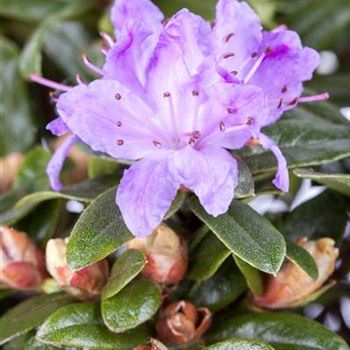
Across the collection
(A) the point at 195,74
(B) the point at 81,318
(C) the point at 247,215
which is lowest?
(B) the point at 81,318

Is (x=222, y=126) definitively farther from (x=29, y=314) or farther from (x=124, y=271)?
(x=29, y=314)

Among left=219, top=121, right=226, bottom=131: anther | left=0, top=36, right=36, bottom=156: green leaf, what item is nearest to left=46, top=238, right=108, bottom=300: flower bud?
left=219, top=121, right=226, bottom=131: anther

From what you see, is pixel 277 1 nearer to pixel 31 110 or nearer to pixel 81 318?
pixel 31 110

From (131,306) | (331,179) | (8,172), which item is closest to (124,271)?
(131,306)

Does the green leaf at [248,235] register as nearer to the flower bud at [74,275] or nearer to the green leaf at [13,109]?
the flower bud at [74,275]

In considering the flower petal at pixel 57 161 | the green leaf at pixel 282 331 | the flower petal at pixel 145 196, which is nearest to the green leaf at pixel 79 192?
the flower petal at pixel 57 161

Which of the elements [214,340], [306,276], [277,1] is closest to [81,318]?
[214,340]
